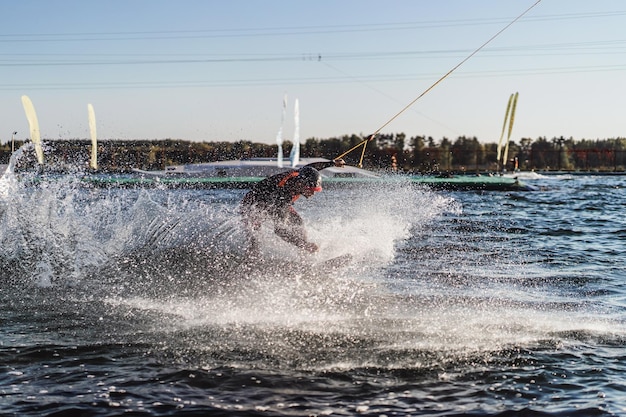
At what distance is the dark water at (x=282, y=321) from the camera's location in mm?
5496

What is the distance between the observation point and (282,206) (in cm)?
1118

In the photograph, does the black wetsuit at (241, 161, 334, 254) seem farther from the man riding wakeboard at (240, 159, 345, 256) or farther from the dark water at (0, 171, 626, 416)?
the dark water at (0, 171, 626, 416)

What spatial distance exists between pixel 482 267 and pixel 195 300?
5.51m

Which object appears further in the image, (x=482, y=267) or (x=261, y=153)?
(x=261, y=153)

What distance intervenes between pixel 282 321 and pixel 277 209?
386cm

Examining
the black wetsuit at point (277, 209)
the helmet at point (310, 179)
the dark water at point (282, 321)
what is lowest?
the dark water at point (282, 321)

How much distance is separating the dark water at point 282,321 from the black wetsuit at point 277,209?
0.33 m

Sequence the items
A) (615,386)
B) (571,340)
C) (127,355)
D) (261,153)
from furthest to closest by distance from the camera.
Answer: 1. (261,153)
2. (571,340)
3. (127,355)
4. (615,386)

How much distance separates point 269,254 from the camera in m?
11.5

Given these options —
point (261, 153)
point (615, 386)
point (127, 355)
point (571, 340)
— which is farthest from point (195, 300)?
point (261, 153)

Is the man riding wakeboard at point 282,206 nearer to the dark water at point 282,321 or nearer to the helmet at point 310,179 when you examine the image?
the helmet at point 310,179

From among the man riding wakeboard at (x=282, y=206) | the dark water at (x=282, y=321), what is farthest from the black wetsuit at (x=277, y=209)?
the dark water at (x=282, y=321)

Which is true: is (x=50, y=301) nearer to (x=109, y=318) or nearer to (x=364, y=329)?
(x=109, y=318)

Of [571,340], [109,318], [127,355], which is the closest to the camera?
[127,355]
